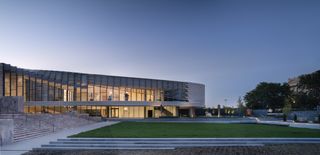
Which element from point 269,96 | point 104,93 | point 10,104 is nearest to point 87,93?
point 104,93

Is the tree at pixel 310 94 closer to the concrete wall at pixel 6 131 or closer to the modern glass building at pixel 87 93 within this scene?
the modern glass building at pixel 87 93

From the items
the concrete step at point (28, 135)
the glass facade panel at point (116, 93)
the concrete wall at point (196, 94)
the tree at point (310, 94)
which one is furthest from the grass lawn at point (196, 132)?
the tree at point (310, 94)

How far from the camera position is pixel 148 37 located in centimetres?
3997

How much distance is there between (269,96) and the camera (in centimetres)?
→ 9181

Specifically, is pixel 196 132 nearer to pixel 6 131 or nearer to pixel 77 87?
pixel 6 131

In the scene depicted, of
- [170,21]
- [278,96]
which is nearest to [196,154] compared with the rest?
[170,21]

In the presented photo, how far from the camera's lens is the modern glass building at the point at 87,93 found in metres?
67.6

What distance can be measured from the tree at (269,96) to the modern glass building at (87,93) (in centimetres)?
3026

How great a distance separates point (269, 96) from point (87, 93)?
5213 cm

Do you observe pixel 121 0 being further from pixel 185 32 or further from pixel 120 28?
pixel 185 32

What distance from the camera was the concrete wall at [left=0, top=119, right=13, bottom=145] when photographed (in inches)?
740

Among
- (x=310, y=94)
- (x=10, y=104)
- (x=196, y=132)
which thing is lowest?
(x=196, y=132)

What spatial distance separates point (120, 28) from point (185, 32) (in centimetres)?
759

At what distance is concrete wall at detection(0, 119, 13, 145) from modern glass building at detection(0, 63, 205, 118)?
156 feet
